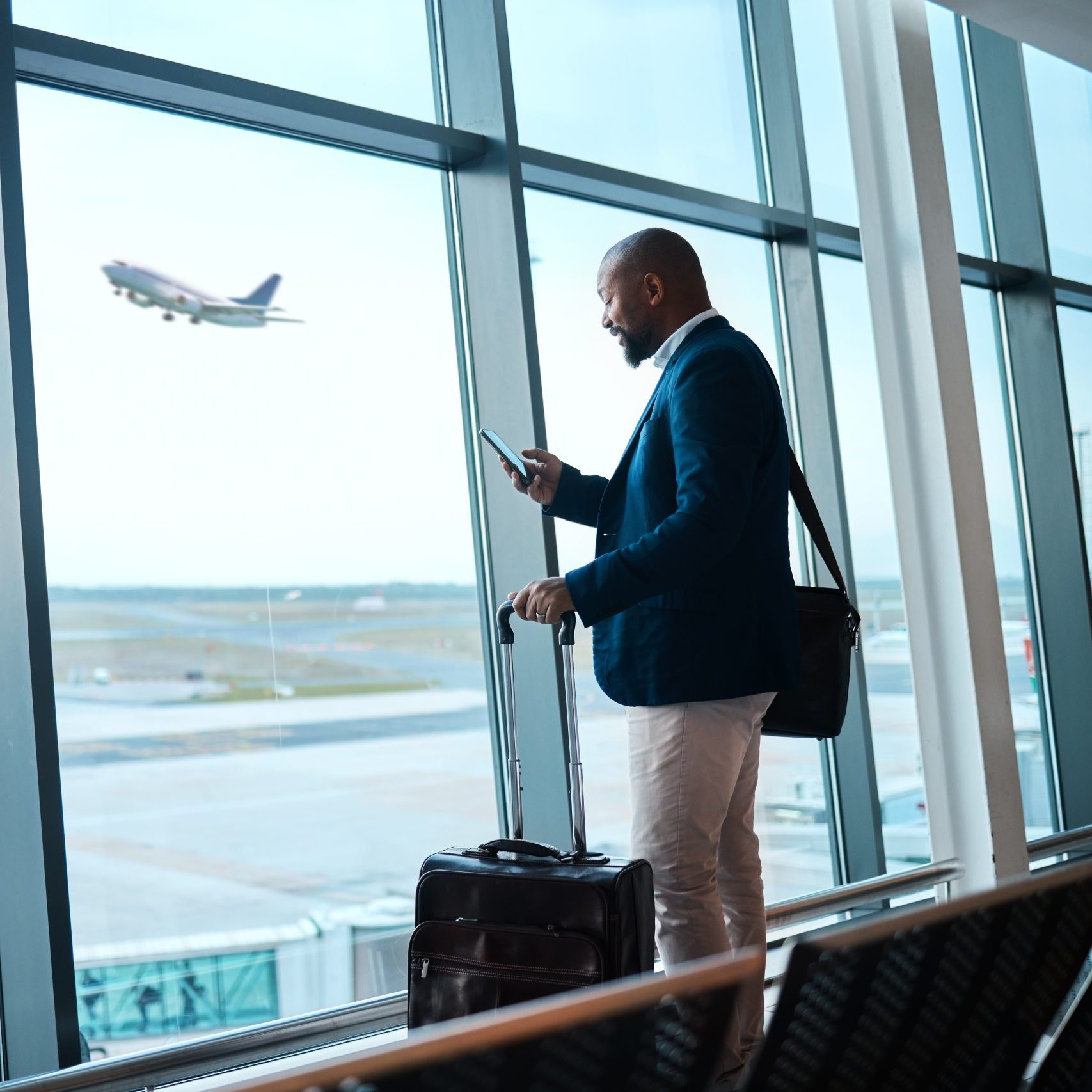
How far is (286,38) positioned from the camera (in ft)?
9.32

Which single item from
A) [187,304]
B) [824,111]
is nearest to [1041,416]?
[824,111]

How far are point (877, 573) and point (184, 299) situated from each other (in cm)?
245

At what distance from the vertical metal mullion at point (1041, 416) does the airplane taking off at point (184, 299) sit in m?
3.30

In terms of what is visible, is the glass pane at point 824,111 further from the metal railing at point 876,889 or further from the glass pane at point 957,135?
the metal railing at point 876,889

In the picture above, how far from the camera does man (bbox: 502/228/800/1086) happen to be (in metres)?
1.93

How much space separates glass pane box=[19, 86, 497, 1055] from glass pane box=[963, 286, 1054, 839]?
262 centimetres

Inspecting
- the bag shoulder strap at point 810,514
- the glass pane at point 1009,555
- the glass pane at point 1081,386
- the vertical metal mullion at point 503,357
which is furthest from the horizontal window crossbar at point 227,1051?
the glass pane at point 1081,386

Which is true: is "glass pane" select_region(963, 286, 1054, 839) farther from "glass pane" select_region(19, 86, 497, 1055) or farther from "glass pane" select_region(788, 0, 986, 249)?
"glass pane" select_region(19, 86, 497, 1055)

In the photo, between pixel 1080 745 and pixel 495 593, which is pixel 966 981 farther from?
pixel 1080 745

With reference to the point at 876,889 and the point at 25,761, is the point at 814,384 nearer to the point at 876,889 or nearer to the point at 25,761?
the point at 876,889

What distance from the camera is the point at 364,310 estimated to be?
298cm

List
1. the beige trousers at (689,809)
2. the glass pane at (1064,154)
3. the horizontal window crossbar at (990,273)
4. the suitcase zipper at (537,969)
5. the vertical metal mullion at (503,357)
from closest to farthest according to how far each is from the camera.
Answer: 1. the suitcase zipper at (537,969)
2. the beige trousers at (689,809)
3. the vertical metal mullion at (503,357)
4. the horizontal window crossbar at (990,273)
5. the glass pane at (1064,154)

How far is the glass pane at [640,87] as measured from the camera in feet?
10.9

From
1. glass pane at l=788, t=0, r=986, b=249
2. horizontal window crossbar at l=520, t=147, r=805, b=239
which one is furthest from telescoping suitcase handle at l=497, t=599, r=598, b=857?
glass pane at l=788, t=0, r=986, b=249
